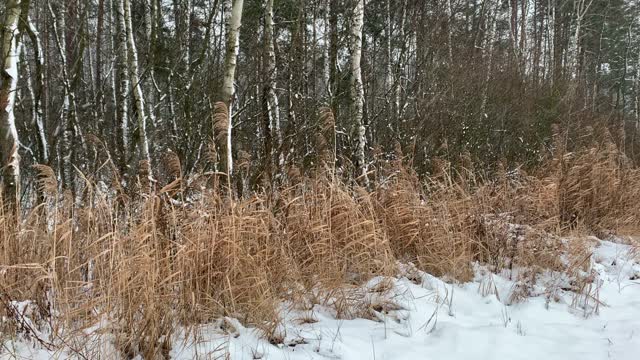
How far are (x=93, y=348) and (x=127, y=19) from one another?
20.6 ft

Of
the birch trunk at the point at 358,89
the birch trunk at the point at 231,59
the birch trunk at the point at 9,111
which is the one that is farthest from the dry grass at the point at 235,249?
the birch trunk at the point at 231,59

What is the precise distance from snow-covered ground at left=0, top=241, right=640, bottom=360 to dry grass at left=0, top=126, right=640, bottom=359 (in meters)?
0.10

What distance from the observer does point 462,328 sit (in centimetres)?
299

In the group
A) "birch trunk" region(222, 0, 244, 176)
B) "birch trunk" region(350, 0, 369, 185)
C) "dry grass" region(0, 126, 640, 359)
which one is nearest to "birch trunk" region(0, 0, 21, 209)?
"dry grass" region(0, 126, 640, 359)

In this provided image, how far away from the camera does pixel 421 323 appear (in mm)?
3045

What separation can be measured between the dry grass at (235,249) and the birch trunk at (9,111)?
1.37 ft

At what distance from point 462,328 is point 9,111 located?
13.4 feet

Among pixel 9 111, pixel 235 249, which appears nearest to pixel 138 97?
pixel 9 111

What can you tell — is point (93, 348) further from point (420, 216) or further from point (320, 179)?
point (420, 216)

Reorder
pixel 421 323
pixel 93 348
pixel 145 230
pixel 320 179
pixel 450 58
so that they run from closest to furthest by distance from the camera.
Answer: pixel 93 348, pixel 145 230, pixel 421 323, pixel 320 179, pixel 450 58

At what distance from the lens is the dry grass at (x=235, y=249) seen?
7.89ft

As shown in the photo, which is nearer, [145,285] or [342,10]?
[145,285]

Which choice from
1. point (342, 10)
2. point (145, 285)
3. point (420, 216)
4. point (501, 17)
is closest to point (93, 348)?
point (145, 285)

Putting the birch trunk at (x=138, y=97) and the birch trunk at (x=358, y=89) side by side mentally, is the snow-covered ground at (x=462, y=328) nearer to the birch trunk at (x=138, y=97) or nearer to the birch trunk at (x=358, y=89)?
the birch trunk at (x=358, y=89)
